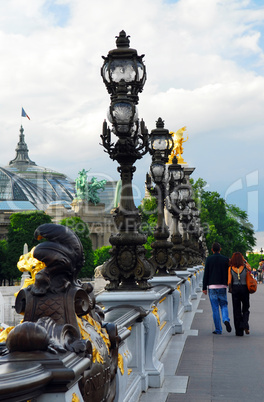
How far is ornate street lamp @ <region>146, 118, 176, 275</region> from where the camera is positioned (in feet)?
41.4

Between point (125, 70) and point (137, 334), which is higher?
point (125, 70)

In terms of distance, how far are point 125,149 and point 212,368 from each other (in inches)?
130

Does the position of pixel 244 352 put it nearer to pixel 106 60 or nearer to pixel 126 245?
pixel 126 245

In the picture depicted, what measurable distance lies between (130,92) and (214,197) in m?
72.3

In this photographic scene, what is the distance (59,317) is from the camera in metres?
3.05

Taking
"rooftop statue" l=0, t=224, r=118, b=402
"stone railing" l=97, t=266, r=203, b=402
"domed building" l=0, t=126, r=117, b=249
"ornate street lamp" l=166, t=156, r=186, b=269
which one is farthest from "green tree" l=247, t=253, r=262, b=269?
"rooftop statue" l=0, t=224, r=118, b=402

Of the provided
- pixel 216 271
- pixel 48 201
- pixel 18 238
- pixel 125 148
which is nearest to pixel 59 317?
pixel 125 148

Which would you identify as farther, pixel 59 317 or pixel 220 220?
pixel 220 220

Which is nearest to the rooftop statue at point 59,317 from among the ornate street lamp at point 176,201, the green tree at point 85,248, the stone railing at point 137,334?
the stone railing at point 137,334

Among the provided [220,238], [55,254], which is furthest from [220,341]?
[220,238]

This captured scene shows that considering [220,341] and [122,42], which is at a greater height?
[122,42]

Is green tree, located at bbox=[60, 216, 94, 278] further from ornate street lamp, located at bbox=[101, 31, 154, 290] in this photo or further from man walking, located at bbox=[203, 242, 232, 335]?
ornate street lamp, located at bbox=[101, 31, 154, 290]

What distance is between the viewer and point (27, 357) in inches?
102

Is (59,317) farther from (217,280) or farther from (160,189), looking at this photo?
(217,280)
